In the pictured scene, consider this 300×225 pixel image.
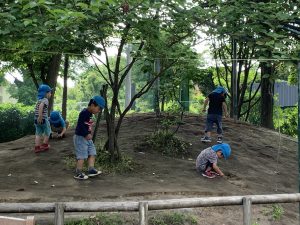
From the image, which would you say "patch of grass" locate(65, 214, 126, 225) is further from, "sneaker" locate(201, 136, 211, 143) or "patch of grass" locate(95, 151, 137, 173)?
"sneaker" locate(201, 136, 211, 143)

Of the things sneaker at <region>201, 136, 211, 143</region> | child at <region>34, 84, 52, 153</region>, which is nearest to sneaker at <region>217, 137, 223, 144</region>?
sneaker at <region>201, 136, 211, 143</region>

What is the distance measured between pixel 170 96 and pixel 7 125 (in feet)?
22.2

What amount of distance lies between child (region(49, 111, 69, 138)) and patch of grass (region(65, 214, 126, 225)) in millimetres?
4733

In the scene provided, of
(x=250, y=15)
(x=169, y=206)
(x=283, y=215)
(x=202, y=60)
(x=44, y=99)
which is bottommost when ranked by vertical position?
(x=283, y=215)

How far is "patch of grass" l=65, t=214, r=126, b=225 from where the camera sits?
5707 mm

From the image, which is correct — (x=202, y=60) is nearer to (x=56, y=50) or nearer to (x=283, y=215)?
(x=56, y=50)

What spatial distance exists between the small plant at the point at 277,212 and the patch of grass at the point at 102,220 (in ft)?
7.97

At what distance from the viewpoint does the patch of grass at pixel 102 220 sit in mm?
5707

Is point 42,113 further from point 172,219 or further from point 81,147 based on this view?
point 172,219

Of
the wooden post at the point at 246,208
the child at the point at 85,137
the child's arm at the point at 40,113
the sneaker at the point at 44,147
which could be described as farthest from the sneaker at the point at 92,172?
the wooden post at the point at 246,208

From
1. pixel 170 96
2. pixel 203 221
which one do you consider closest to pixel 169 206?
pixel 203 221

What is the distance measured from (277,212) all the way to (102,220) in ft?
9.31

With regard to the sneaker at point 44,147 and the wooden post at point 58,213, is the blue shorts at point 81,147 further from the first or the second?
the wooden post at point 58,213

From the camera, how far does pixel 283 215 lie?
284 inches
